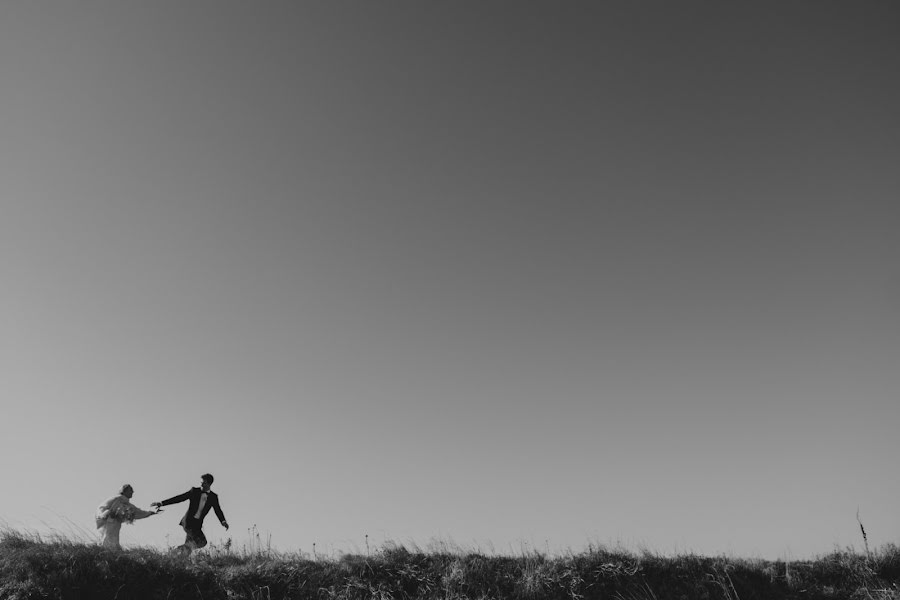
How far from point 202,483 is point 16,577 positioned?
4.14m

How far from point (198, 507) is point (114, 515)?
171cm

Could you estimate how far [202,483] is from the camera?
12.7 meters

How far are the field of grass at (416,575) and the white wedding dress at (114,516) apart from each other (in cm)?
126

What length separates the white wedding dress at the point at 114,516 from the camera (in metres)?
11.4

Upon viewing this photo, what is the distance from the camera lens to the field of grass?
9.21m

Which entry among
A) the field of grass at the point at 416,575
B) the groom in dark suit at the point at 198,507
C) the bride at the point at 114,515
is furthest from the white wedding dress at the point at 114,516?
the field of grass at the point at 416,575

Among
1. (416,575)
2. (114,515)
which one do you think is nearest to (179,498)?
(114,515)

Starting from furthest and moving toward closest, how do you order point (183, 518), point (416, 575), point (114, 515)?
1. point (183, 518)
2. point (114, 515)
3. point (416, 575)

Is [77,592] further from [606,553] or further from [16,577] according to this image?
[606,553]

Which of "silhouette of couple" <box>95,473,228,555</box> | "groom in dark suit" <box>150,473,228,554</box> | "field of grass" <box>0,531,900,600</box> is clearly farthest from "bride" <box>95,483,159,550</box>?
"field of grass" <box>0,531,900,600</box>

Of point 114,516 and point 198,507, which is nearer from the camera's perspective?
point 114,516

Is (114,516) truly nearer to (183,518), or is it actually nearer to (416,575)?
(183,518)

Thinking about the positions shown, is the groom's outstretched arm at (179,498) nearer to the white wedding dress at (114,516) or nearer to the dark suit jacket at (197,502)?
the dark suit jacket at (197,502)

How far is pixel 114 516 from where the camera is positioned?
1150 centimetres
